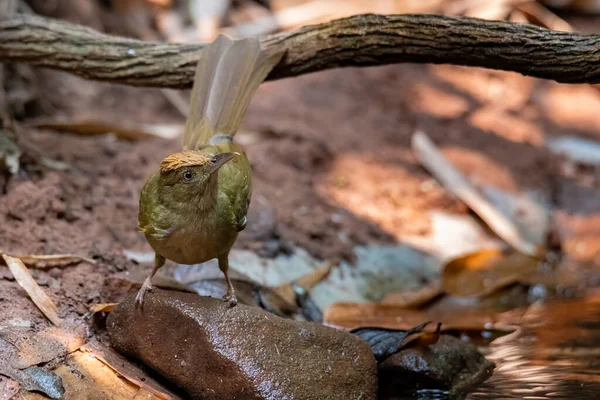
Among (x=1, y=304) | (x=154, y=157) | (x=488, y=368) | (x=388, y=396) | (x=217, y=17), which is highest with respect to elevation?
(x=217, y=17)

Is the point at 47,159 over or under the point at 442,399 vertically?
over

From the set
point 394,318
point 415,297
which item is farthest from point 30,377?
point 415,297

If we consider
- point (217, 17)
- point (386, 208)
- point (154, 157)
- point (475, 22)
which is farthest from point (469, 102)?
point (475, 22)

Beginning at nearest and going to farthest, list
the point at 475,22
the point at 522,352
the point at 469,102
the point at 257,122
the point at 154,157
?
the point at 475,22 < the point at 522,352 < the point at 154,157 < the point at 257,122 < the point at 469,102

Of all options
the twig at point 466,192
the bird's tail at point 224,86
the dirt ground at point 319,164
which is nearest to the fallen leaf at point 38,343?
the dirt ground at point 319,164

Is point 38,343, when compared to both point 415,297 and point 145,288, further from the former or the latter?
point 415,297

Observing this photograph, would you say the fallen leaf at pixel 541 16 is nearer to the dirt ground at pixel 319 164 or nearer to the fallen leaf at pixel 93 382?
the dirt ground at pixel 319 164

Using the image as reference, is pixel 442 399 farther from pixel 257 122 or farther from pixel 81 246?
pixel 257 122
